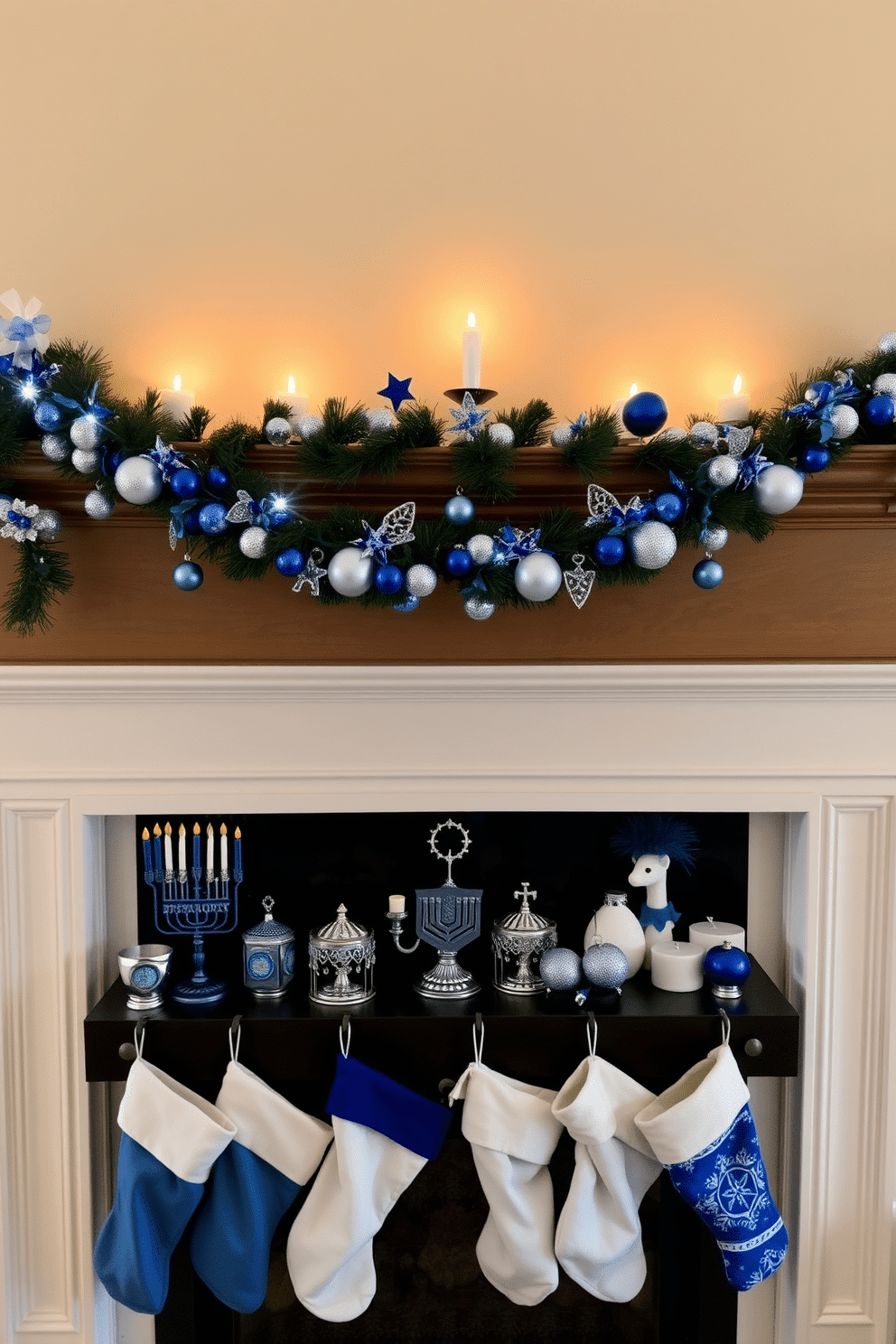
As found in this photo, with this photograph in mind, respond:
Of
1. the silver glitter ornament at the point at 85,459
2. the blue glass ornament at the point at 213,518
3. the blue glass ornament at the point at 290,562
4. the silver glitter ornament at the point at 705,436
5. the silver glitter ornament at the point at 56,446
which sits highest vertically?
the silver glitter ornament at the point at 705,436

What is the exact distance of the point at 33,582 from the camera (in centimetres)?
134

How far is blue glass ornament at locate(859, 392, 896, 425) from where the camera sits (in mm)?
1318

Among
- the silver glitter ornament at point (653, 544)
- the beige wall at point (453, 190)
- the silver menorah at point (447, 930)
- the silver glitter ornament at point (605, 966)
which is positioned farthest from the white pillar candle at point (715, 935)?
the beige wall at point (453, 190)

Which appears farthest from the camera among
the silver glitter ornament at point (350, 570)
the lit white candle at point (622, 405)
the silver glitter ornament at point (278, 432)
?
the lit white candle at point (622, 405)

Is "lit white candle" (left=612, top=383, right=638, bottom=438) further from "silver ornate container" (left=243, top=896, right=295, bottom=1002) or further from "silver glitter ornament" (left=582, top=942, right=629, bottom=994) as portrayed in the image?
"silver ornate container" (left=243, top=896, right=295, bottom=1002)

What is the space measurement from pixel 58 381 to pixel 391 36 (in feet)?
2.47

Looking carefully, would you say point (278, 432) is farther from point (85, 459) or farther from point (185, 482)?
point (85, 459)

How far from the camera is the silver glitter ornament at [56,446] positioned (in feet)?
4.21

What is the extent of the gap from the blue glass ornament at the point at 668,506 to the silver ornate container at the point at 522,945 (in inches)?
25.1

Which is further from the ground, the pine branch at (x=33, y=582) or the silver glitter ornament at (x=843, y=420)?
the silver glitter ornament at (x=843, y=420)

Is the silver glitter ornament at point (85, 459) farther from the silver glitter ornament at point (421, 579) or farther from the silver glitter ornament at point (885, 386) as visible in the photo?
the silver glitter ornament at point (885, 386)

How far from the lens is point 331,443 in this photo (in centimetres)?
129

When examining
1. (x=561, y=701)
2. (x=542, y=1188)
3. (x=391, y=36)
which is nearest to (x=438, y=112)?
(x=391, y=36)

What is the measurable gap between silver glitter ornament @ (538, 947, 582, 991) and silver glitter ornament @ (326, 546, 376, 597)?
0.65m
